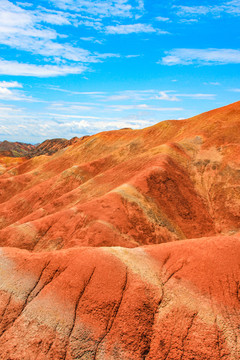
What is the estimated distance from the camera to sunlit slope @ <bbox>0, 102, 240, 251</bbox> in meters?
32.0

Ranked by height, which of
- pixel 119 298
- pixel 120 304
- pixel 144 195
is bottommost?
pixel 120 304

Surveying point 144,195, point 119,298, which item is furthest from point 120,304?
point 144,195

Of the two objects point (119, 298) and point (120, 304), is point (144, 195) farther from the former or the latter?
point (120, 304)

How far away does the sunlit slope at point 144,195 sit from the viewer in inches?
1261

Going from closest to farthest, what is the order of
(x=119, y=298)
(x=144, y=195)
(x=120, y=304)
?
(x=120, y=304)
(x=119, y=298)
(x=144, y=195)

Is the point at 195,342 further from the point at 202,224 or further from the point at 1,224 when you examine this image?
the point at 1,224

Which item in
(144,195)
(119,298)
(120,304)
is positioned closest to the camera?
(120,304)

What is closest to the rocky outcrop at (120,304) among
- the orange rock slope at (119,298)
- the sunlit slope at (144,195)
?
the orange rock slope at (119,298)

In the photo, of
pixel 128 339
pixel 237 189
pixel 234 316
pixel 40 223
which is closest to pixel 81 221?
pixel 40 223

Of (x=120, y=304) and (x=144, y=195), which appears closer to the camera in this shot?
(x=120, y=304)

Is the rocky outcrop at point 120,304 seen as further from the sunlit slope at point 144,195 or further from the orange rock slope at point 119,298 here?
the sunlit slope at point 144,195

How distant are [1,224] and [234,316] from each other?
45.2 metres

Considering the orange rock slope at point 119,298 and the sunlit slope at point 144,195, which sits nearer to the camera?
the orange rock slope at point 119,298

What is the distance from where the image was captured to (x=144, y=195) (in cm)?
3725
